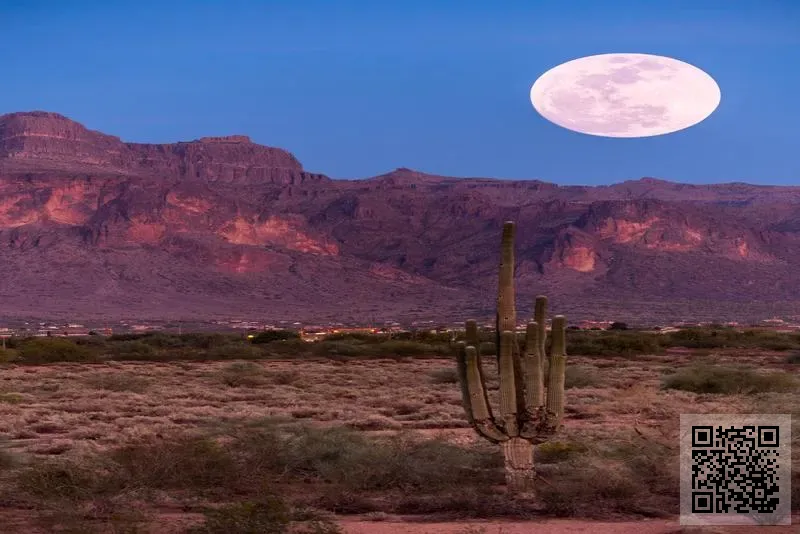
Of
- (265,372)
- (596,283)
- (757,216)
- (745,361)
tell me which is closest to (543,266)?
(596,283)

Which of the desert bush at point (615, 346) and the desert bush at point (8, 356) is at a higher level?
the desert bush at point (615, 346)

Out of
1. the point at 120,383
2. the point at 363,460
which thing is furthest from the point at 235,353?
the point at 363,460

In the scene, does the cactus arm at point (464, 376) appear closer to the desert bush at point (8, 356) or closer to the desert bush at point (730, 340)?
the desert bush at point (8, 356)

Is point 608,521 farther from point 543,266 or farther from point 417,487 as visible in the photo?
point 543,266

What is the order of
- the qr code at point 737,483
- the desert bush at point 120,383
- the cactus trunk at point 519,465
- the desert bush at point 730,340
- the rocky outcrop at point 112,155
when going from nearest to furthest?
the qr code at point 737,483
the cactus trunk at point 519,465
the desert bush at point 120,383
the desert bush at point 730,340
the rocky outcrop at point 112,155

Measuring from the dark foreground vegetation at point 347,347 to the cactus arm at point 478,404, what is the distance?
30093 mm

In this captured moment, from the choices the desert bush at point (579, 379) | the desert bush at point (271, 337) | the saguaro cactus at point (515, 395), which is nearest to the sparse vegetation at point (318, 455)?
the saguaro cactus at point (515, 395)

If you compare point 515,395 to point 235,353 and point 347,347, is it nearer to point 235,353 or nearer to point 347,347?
point 235,353

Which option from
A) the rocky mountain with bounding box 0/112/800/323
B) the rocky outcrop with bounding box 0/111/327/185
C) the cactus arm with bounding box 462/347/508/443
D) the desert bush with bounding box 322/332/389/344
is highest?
the rocky outcrop with bounding box 0/111/327/185

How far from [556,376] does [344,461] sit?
303 cm

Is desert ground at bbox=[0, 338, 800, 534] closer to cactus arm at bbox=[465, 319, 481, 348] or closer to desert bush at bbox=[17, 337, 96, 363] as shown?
cactus arm at bbox=[465, 319, 481, 348]

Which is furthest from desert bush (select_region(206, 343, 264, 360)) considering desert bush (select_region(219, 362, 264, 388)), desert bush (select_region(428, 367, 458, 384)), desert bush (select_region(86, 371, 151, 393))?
desert bush (select_region(428, 367, 458, 384))

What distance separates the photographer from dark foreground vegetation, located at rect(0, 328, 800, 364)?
1645 inches

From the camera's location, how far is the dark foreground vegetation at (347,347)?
41.8m
